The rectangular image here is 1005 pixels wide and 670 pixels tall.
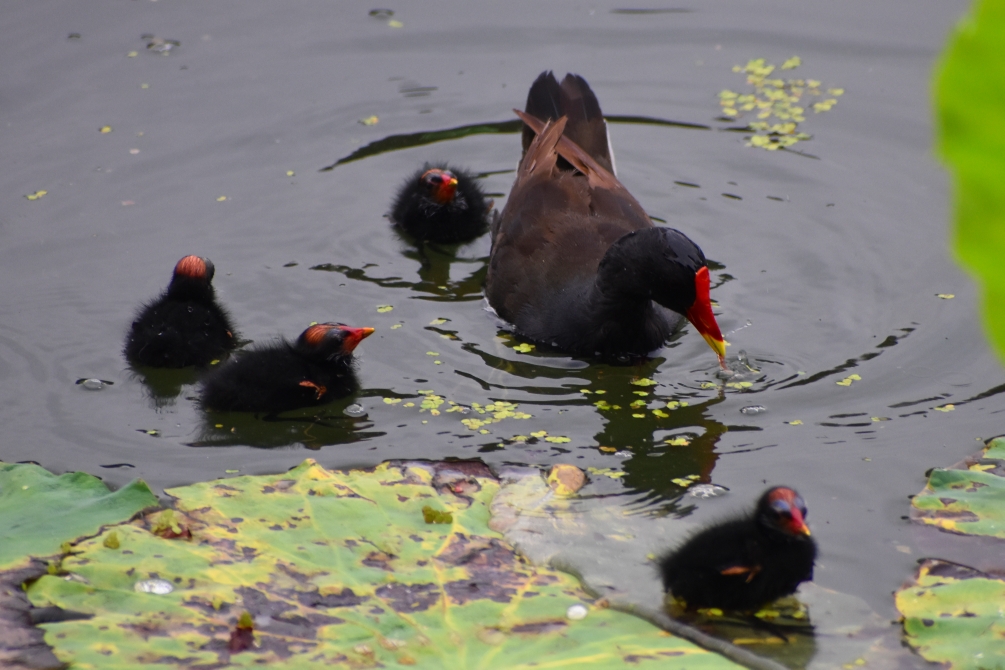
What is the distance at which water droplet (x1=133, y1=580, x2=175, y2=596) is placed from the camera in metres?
3.05

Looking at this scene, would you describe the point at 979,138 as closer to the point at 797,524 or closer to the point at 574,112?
the point at 797,524

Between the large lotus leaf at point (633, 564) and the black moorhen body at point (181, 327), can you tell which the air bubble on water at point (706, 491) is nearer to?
the large lotus leaf at point (633, 564)

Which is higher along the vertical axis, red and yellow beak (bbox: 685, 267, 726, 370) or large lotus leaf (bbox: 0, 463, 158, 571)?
red and yellow beak (bbox: 685, 267, 726, 370)

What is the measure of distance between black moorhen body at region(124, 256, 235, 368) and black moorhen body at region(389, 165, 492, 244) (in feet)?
5.05

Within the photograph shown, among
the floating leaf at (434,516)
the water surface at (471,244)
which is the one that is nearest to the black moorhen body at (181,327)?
the water surface at (471,244)

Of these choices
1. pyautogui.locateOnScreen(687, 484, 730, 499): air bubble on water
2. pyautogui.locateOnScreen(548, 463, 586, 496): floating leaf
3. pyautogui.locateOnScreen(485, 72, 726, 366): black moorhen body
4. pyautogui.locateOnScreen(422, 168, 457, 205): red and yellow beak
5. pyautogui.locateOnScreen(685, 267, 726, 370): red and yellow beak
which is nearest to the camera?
pyautogui.locateOnScreen(548, 463, 586, 496): floating leaf

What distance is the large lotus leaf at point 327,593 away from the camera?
284 centimetres

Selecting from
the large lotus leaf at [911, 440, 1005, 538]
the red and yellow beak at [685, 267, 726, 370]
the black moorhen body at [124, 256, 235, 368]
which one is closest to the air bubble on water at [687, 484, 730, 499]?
the large lotus leaf at [911, 440, 1005, 538]

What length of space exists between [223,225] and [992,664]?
16.2 feet

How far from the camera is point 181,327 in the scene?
5.19 metres

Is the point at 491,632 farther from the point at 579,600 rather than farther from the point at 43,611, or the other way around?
the point at 43,611

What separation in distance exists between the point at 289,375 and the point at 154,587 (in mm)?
1862

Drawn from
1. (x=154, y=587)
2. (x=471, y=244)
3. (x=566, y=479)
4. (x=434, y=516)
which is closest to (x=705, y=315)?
(x=566, y=479)

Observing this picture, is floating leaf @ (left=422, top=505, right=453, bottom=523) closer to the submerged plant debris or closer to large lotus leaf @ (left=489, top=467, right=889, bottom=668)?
large lotus leaf @ (left=489, top=467, right=889, bottom=668)
